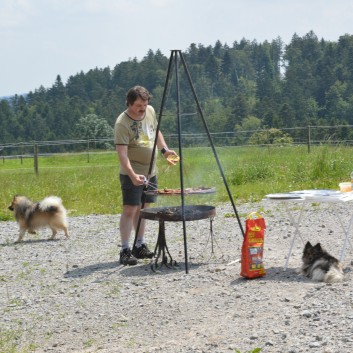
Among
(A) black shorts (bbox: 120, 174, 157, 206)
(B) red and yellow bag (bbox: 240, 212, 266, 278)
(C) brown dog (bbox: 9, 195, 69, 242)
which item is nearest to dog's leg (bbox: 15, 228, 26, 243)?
(C) brown dog (bbox: 9, 195, 69, 242)

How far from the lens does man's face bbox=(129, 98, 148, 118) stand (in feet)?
23.9

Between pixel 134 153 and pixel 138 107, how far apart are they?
0.48 m

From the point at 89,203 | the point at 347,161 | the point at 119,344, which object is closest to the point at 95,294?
the point at 119,344

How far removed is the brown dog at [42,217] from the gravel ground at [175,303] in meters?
0.99

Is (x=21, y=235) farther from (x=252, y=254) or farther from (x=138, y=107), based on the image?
(x=252, y=254)

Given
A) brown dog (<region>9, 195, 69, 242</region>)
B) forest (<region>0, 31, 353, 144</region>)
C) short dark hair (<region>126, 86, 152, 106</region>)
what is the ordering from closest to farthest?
short dark hair (<region>126, 86, 152, 106</region>) → brown dog (<region>9, 195, 69, 242</region>) → forest (<region>0, 31, 353, 144</region>)

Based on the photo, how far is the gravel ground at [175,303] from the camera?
200 inches

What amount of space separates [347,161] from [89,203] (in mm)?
5875

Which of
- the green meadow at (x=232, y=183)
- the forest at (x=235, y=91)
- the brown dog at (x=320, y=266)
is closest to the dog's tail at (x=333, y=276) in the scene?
the brown dog at (x=320, y=266)

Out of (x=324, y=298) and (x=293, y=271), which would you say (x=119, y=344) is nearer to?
(x=324, y=298)

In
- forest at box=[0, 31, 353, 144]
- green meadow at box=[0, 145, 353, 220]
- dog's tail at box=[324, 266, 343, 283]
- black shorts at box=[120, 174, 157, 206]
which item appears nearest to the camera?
dog's tail at box=[324, 266, 343, 283]

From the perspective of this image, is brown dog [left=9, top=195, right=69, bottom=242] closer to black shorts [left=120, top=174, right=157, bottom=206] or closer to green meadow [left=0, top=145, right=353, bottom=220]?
green meadow [left=0, top=145, right=353, bottom=220]

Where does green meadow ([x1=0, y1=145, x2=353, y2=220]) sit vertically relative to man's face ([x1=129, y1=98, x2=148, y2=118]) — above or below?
below

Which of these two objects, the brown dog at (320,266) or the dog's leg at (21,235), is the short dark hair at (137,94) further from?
the dog's leg at (21,235)
